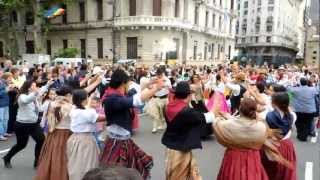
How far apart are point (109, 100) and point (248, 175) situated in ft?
6.03

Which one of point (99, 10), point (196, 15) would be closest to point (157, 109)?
point (99, 10)

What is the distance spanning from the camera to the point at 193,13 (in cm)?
4962

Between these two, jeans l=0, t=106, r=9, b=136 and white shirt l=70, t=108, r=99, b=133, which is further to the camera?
jeans l=0, t=106, r=9, b=136

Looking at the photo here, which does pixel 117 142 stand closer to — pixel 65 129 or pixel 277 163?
pixel 65 129

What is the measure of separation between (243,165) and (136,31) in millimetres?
39387

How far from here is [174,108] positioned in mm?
5160

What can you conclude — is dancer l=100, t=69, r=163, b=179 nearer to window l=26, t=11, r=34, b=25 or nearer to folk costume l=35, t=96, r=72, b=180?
folk costume l=35, t=96, r=72, b=180

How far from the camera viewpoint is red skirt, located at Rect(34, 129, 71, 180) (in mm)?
5707

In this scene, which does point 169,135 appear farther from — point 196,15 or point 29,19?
point 29,19

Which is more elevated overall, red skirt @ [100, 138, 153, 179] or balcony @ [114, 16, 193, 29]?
balcony @ [114, 16, 193, 29]

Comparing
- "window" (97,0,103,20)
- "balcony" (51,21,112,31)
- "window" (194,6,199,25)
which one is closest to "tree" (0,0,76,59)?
"balcony" (51,21,112,31)

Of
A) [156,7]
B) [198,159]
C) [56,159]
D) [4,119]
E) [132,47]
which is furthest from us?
[132,47]

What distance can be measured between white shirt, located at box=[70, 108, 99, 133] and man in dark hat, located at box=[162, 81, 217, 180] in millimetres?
940

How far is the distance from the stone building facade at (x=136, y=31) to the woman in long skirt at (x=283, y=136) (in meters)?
34.0
